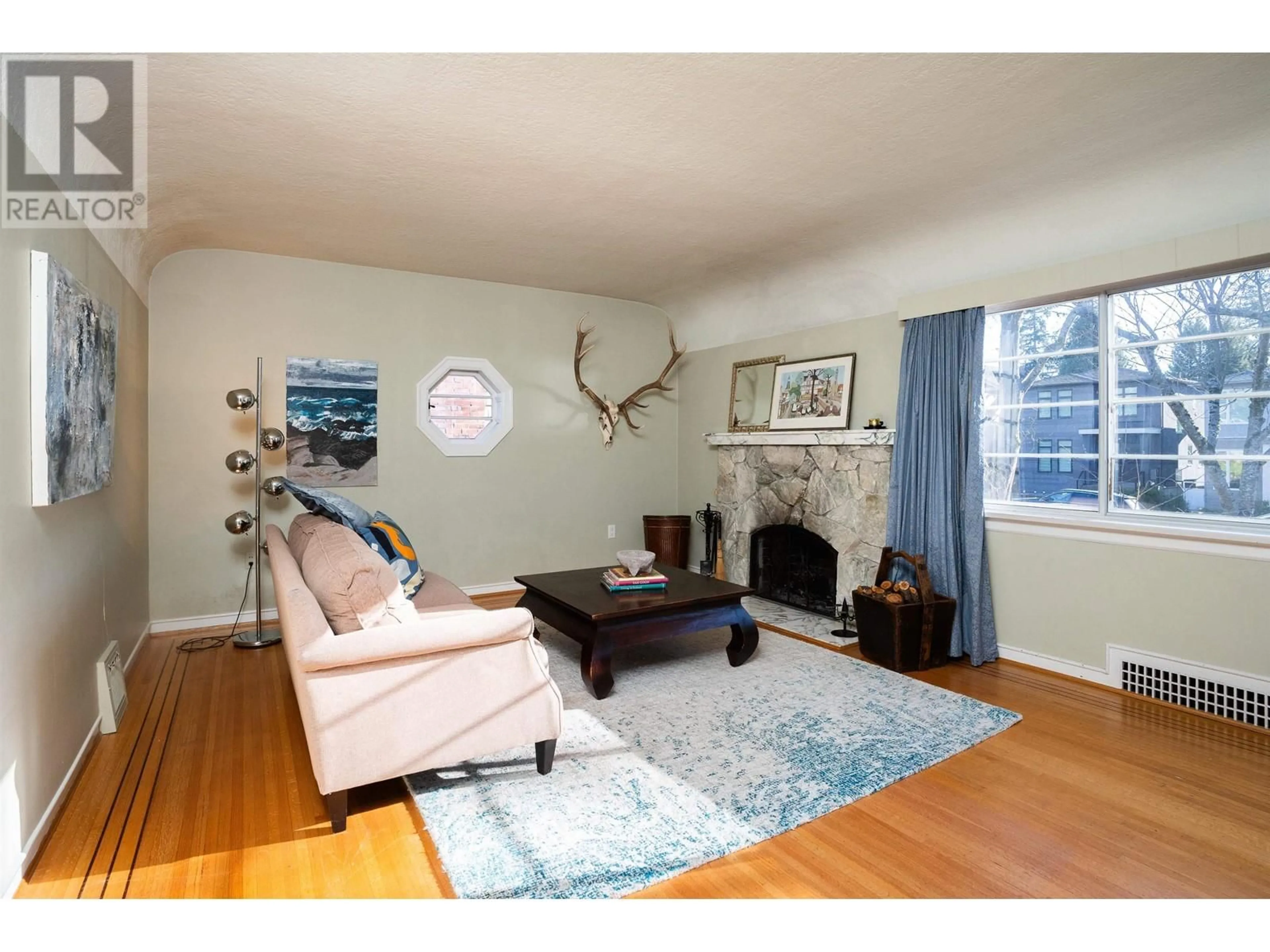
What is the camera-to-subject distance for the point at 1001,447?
3920mm

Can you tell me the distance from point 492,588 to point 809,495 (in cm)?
261

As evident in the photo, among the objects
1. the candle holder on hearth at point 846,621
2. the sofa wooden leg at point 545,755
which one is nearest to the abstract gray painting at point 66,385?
the sofa wooden leg at point 545,755

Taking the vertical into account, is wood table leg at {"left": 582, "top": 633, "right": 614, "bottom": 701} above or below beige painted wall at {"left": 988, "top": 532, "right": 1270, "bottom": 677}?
below

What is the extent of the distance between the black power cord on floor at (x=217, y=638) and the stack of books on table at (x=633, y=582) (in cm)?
246

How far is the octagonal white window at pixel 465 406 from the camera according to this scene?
511cm

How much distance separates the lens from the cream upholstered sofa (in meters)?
1.96

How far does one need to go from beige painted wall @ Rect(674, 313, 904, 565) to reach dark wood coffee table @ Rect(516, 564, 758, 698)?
1801mm

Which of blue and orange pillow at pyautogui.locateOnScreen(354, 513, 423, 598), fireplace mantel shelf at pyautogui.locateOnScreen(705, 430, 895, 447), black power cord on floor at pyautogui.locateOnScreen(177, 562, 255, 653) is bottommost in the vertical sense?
black power cord on floor at pyautogui.locateOnScreen(177, 562, 255, 653)

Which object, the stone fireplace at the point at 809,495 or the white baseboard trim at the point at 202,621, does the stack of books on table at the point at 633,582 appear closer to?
the stone fireplace at the point at 809,495

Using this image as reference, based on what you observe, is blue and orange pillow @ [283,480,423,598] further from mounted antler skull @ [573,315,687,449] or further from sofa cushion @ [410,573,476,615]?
mounted antler skull @ [573,315,687,449]

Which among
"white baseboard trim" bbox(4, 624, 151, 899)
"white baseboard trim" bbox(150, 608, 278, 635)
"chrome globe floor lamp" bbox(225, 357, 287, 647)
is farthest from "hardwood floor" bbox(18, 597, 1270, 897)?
"white baseboard trim" bbox(150, 608, 278, 635)
